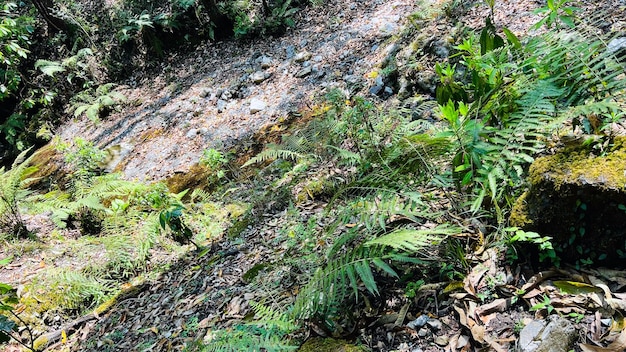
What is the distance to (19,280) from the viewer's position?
420cm

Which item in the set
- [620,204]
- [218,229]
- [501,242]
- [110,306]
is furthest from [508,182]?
[110,306]

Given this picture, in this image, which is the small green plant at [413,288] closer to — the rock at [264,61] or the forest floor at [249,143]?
→ the forest floor at [249,143]

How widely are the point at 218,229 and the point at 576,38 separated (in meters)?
3.17

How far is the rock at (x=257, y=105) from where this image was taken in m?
5.92

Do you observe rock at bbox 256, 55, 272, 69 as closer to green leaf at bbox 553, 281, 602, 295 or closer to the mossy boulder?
the mossy boulder

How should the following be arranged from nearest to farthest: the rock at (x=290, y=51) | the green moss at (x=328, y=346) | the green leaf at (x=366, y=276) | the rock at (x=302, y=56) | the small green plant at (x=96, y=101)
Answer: the green leaf at (x=366, y=276) < the green moss at (x=328, y=346) < the rock at (x=302, y=56) < the rock at (x=290, y=51) < the small green plant at (x=96, y=101)

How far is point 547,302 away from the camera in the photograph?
5.24ft

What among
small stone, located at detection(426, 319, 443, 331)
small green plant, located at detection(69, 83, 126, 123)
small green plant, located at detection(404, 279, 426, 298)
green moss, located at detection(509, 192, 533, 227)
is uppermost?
small green plant, located at detection(69, 83, 126, 123)

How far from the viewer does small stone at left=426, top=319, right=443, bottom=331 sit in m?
1.78

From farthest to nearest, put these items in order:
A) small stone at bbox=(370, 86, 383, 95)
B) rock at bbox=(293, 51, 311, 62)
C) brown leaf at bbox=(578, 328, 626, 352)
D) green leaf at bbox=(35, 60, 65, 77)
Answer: green leaf at bbox=(35, 60, 65, 77) < rock at bbox=(293, 51, 311, 62) < small stone at bbox=(370, 86, 383, 95) < brown leaf at bbox=(578, 328, 626, 352)

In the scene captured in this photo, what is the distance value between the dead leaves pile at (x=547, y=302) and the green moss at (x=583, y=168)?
1.23 ft

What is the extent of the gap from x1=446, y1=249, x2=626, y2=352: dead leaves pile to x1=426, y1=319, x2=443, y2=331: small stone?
98mm

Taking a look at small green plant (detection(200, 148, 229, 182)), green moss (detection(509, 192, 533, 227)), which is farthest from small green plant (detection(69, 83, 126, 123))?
green moss (detection(509, 192, 533, 227))

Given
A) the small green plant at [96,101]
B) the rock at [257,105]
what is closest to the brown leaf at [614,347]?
the rock at [257,105]
